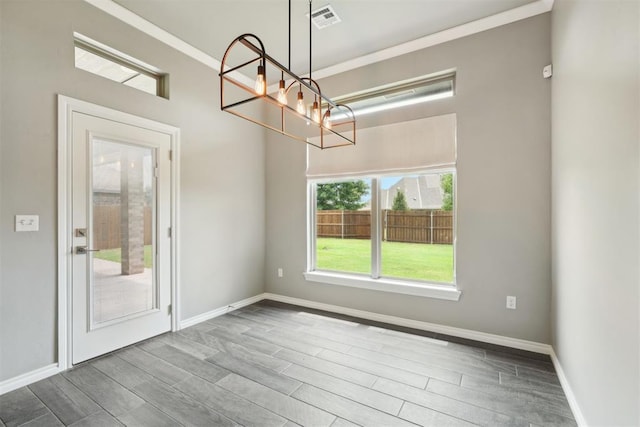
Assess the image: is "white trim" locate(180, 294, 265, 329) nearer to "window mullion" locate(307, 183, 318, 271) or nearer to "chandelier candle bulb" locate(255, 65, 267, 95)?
"window mullion" locate(307, 183, 318, 271)

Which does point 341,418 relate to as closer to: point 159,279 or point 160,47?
point 159,279

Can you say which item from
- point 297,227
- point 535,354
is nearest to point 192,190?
point 297,227

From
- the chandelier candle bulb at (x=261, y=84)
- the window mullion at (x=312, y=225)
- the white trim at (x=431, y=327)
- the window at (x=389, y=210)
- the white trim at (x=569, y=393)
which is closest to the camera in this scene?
the chandelier candle bulb at (x=261, y=84)

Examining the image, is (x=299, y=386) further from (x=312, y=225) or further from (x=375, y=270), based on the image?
(x=312, y=225)

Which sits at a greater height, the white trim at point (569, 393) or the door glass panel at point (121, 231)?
the door glass panel at point (121, 231)

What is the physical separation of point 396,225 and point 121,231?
9.56ft

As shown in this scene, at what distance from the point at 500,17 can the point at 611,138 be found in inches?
80.9

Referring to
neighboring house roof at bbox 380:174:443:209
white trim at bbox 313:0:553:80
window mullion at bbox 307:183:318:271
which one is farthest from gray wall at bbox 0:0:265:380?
neighboring house roof at bbox 380:174:443:209

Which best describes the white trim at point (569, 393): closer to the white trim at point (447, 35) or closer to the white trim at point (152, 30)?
the white trim at point (447, 35)

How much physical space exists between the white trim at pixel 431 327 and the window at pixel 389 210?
328 millimetres

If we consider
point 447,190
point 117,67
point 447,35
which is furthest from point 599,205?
point 117,67

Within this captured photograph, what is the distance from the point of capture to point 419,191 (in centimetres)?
332

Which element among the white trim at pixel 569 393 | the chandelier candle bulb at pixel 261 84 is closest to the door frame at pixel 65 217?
the chandelier candle bulb at pixel 261 84

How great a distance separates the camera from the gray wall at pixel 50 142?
205 cm
